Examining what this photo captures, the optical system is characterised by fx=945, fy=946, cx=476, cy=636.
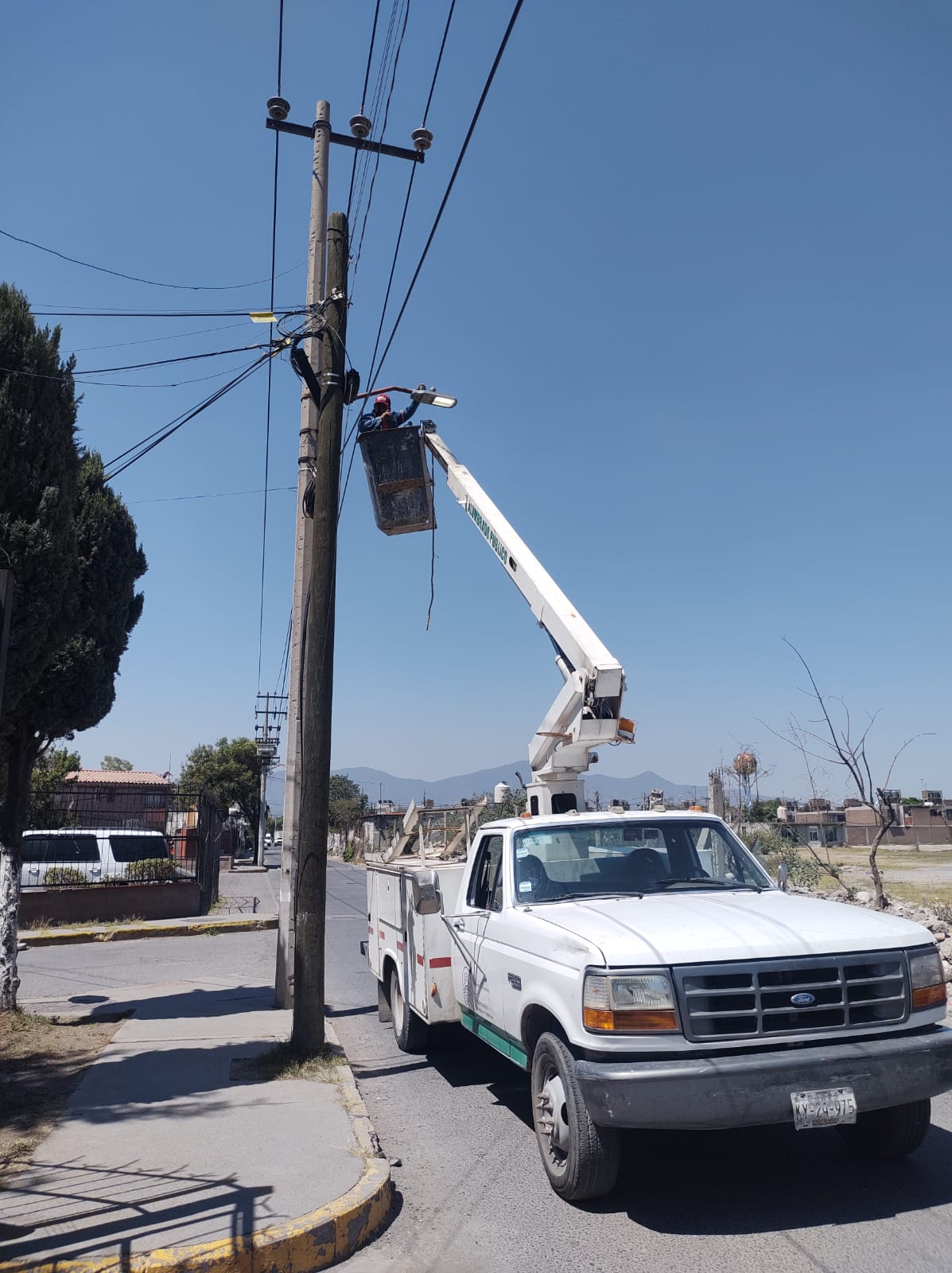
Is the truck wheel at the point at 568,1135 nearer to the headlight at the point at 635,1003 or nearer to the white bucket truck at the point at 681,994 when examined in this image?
the white bucket truck at the point at 681,994

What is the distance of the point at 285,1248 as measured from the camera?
410 cm

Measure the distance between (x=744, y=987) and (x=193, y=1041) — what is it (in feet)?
18.8

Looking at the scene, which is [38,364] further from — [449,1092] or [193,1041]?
[449,1092]

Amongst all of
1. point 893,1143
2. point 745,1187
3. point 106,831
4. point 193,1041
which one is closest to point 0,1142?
point 193,1041

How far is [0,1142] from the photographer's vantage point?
5.49 meters

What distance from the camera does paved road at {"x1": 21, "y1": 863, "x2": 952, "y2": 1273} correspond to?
4117 millimetres

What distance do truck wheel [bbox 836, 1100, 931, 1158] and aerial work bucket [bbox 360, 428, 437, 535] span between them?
663cm

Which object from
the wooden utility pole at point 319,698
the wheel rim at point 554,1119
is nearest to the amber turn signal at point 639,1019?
the wheel rim at point 554,1119

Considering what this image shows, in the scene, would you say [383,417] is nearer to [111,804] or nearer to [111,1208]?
[111,1208]

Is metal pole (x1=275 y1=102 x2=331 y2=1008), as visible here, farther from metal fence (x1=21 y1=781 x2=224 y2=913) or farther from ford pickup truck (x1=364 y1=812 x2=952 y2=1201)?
metal fence (x1=21 y1=781 x2=224 y2=913)

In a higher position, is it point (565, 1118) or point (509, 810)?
point (509, 810)

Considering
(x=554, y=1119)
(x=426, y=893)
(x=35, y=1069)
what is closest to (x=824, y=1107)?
(x=554, y=1119)

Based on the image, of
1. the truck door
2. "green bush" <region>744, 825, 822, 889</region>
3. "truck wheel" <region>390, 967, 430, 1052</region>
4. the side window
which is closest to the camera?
the truck door

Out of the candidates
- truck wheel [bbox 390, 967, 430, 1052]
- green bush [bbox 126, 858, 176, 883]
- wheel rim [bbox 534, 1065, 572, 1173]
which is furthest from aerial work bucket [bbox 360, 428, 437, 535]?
green bush [bbox 126, 858, 176, 883]
